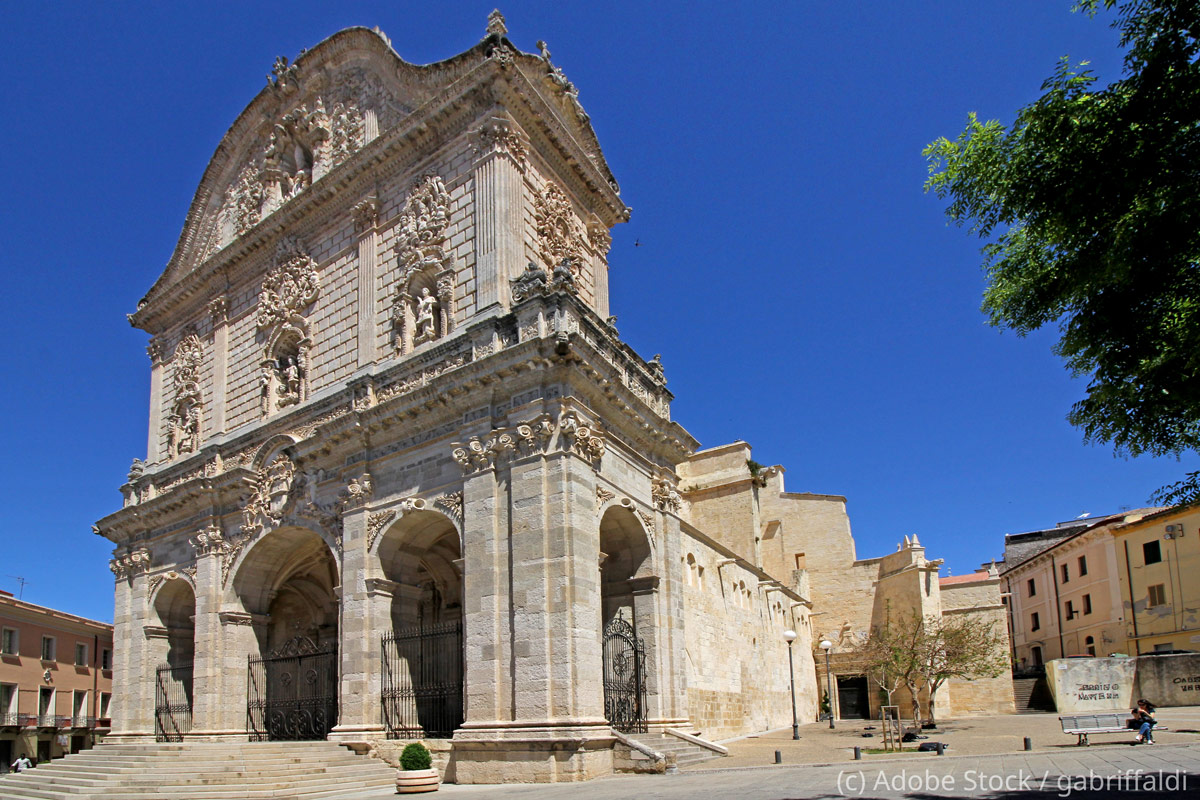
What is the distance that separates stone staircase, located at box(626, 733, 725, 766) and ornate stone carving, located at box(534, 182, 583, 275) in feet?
30.2

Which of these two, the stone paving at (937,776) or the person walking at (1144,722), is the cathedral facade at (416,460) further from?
the person walking at (1144,722)

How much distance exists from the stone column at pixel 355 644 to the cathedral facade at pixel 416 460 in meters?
0.06

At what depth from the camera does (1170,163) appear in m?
6.89

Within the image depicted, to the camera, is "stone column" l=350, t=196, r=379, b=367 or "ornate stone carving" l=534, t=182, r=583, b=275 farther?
"stone column" l=350, t=196, r=379, b=367

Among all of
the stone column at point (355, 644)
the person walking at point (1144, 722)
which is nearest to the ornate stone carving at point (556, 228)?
the stone column at point (355, 644)

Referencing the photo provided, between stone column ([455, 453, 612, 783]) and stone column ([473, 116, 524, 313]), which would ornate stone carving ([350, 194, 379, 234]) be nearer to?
stone column ([473, 116, 524, 313])

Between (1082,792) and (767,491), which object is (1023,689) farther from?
(1082,792)

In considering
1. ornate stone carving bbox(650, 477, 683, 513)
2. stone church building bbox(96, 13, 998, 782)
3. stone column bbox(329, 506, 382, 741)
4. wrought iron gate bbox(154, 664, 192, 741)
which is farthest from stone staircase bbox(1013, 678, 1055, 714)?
wrought iron gate bbox(154, 664, 192, 741)

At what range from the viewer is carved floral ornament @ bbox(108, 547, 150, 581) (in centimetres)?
2275

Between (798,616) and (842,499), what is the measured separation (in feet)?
22.1

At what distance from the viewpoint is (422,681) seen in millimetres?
16547


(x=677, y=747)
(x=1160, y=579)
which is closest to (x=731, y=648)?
(x=677, y=747)

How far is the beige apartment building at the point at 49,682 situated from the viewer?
30562mm

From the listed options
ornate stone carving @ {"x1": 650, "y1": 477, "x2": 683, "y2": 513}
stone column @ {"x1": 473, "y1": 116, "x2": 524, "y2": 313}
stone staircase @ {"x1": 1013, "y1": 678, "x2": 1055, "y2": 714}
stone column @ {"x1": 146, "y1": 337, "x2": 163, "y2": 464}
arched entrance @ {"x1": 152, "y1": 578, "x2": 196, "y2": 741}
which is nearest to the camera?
stone column @ {"x1": 473, "y1": 116, "x2": 524, "y2": 313}
